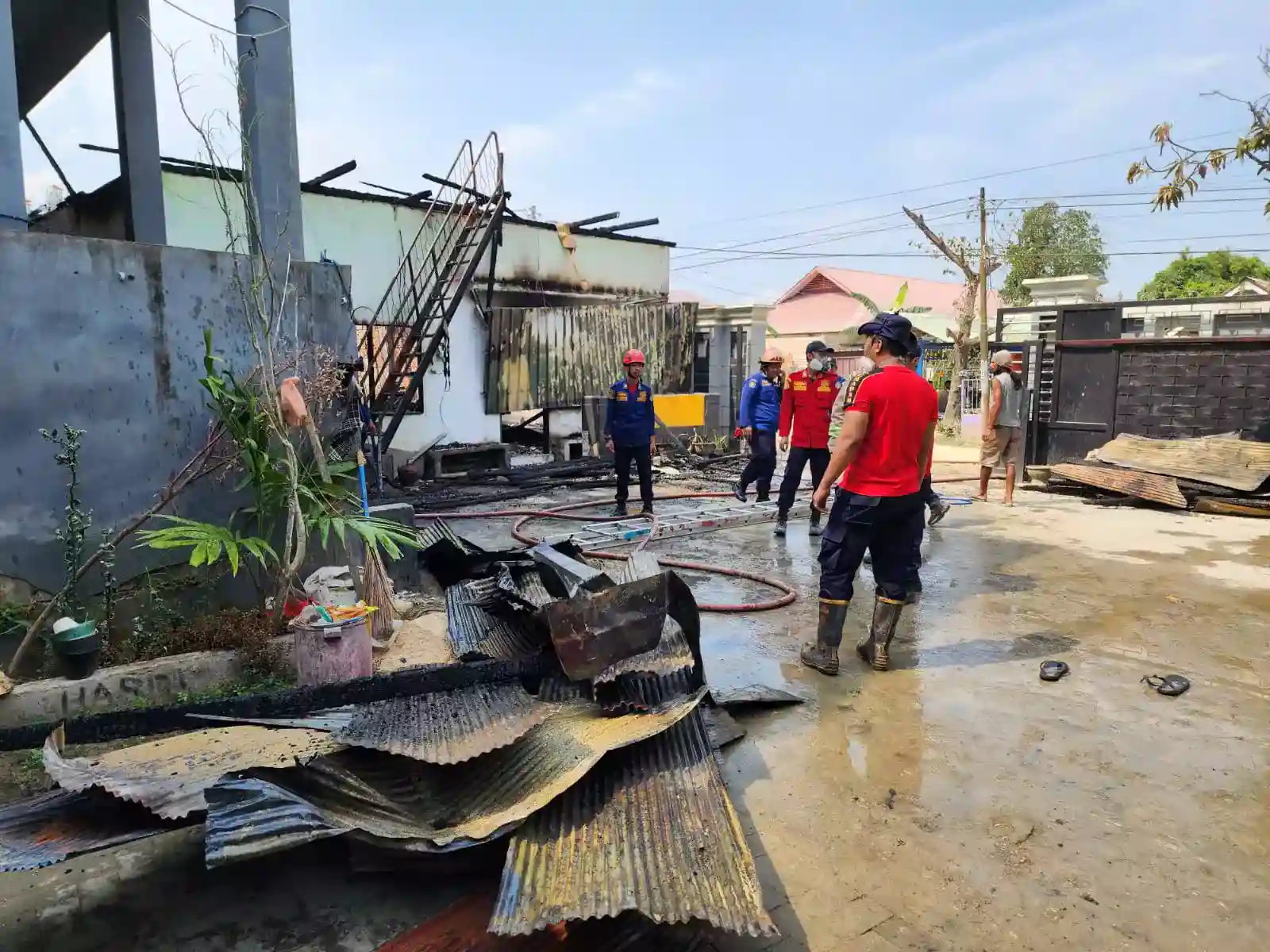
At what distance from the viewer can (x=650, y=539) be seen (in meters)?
7.34

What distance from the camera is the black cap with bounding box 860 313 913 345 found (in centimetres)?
414

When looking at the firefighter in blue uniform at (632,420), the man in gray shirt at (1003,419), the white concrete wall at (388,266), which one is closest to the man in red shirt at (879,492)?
A: the firefighter in blue uniform at (632,420)

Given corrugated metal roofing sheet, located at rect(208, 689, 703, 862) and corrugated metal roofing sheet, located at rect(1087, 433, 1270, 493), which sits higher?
corrugated metal roofing sheet, located at rect(1087, 433, 1270, 493)

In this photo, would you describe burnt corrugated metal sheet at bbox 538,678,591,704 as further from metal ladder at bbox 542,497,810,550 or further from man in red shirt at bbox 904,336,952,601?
metal ladder at bbox 542,497,810,550

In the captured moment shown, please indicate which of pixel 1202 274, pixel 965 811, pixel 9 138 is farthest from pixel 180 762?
pixel 1202 274

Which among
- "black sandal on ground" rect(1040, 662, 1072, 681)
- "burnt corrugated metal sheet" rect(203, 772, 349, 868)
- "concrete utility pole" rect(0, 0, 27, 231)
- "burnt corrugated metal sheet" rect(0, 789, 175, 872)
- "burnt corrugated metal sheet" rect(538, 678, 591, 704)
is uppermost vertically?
"concrete utility pole" rect(0, 0, 27, 231)

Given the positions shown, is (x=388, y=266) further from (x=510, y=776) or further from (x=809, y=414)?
(x=510, y=776)

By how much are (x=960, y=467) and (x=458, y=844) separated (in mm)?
13003

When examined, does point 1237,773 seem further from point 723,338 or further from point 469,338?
point 723,338

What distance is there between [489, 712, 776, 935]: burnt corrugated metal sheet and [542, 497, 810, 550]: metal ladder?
160 inches

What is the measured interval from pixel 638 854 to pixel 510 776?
58cm

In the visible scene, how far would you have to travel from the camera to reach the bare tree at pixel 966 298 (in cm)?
2009

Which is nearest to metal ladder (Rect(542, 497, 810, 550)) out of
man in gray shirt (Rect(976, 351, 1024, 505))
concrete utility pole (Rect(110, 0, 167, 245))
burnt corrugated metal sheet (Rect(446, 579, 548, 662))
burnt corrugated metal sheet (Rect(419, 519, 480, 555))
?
burnt corrugated metal sheet (Rect(419, 519, 480, 555))

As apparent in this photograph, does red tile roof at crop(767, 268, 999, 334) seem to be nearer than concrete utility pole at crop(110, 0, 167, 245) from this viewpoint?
No
